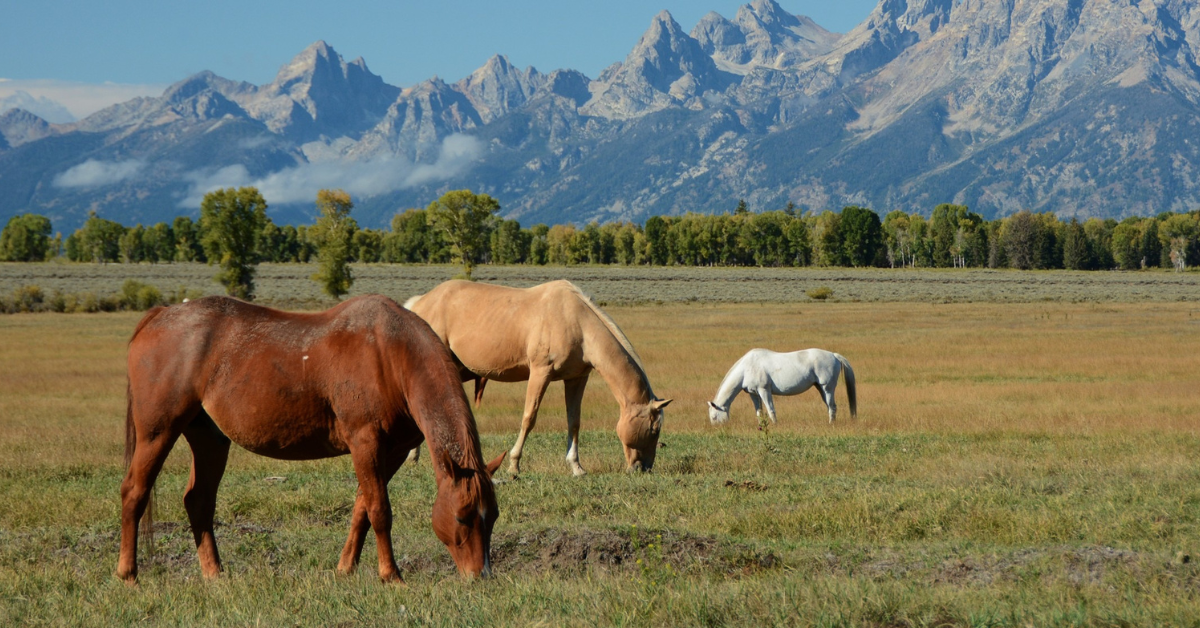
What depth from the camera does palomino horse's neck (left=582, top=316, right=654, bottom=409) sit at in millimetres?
11742

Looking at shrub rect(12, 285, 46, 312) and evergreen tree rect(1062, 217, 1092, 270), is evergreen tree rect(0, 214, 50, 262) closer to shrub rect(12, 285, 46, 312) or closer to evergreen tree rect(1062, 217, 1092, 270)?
shrub rect(12, 285, 46, 312)

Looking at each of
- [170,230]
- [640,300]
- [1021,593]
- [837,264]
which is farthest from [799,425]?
[170,230]

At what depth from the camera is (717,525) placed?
9195 mm

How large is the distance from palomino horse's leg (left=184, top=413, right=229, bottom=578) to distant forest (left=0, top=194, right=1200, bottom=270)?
142 m

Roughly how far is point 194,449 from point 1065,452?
1114 cm

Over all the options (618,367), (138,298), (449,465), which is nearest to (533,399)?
(618,367)

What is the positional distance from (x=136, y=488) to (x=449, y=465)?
2742 mm

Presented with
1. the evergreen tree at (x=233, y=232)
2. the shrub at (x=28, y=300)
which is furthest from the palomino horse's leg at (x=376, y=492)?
the evergreen tree at (x=233, y=232)

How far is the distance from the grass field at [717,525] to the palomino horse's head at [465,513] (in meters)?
0.17

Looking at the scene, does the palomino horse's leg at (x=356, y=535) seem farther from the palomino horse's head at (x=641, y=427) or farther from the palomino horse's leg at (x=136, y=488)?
the palomino horse's head at (x=641, y=427)

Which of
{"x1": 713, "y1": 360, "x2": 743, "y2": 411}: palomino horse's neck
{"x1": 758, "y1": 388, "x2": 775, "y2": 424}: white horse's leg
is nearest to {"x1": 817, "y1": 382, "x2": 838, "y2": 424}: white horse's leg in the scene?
{"x1": 758, "y1": 388, "x2": 775, "y2": 424}: white horse's leg

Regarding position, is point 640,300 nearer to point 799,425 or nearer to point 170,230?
point 799,425

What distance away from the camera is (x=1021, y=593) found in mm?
5910

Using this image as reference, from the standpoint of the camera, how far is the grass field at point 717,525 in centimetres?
566
